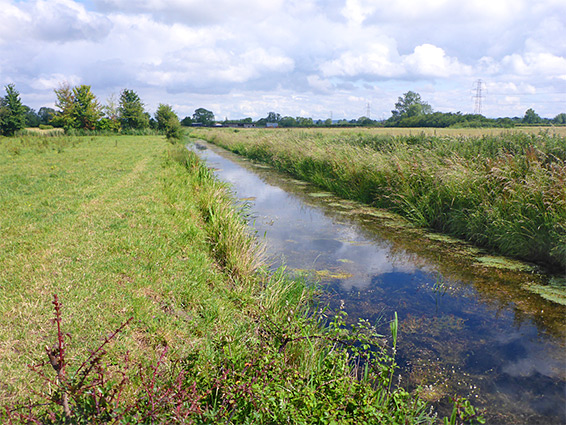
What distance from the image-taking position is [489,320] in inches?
190

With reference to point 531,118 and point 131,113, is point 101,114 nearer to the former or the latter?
point 131,113

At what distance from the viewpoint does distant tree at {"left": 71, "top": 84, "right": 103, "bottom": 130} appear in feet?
189

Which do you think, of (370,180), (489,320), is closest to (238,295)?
(489,320)

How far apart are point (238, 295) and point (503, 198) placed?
572 cm

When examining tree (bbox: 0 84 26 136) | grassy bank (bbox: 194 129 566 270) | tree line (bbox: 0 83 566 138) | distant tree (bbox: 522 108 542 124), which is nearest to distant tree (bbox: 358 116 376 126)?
tree line (bbox: 0 83 566 138)

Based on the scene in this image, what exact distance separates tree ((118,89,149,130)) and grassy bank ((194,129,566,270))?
176 ft

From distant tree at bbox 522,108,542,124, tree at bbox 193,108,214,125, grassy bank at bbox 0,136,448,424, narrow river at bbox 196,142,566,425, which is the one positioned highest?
tree at bbox 193,108,214,125

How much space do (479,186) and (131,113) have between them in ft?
199

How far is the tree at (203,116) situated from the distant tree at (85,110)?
73.5m

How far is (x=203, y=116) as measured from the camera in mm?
135125

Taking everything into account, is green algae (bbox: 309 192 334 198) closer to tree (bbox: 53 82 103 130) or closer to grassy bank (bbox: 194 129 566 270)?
grassy bank (bbox: 194 129 566 270)

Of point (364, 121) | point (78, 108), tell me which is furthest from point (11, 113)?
point (364, 121)

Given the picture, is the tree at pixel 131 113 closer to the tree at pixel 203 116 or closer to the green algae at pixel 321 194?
the green algae at pixel 321 194

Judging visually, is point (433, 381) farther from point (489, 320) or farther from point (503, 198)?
point (503, 198)
